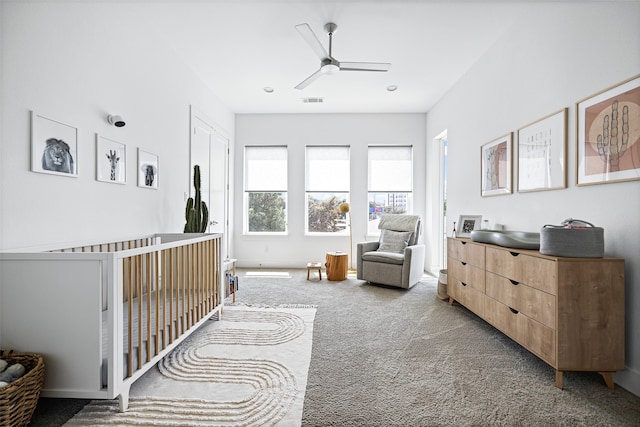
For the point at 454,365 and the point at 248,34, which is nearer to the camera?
the point at 454,365

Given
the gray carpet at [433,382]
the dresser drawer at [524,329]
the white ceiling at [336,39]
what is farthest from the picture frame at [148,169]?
the dresser drawer at [524,329]

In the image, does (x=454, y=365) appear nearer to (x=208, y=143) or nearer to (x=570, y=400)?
(x=570, y=400)

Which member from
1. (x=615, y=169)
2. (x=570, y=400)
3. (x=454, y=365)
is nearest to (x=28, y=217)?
(x=454, y=365)

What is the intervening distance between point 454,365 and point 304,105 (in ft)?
13.7

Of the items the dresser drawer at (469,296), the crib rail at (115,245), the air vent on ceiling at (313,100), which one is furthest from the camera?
the air vent on ceiling at (313,100)

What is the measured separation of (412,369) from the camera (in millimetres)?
1959

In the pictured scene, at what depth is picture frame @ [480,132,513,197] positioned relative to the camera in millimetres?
2871

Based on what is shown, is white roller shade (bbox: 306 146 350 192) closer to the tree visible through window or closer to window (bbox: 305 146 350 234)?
window (bbox: 305 146 350 234)

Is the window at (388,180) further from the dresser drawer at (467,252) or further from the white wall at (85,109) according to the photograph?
the white wall at (85,109)

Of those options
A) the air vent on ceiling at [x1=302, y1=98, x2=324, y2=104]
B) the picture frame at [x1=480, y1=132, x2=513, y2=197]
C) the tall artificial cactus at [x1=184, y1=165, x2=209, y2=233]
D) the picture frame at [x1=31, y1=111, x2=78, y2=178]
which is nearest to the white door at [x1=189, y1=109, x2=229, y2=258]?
the tall artificial cactus at [x1=184, y1=165, x2=209, y2=233]

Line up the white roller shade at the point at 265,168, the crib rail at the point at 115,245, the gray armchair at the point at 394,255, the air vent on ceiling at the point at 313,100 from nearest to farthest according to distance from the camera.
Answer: the crib rail at the point at 115,245 < the gray armchair at the point at 394,255 < the air vent on ceiling at the point at 313,100 < the white roller shade at the point at 265,168

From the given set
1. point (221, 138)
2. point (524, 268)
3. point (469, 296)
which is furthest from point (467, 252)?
point (221, 138)

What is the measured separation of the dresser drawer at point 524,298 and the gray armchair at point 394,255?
4.63ft

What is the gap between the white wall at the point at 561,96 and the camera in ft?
5.65
